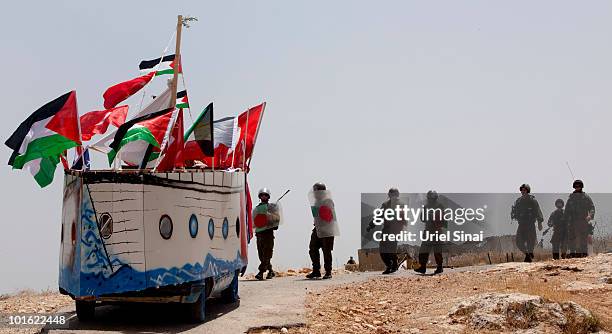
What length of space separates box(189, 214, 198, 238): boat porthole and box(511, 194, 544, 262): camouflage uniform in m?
10.7

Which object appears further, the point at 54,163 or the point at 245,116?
the point at 245,116

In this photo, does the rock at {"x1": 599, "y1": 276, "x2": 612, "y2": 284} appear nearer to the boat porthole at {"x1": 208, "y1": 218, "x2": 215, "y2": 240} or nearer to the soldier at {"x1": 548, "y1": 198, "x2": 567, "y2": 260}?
the soldier at {"x1": 548, "y1": 198, "x2": 567, "y2": 260}

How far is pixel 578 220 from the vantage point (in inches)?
739

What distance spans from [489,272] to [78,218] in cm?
934

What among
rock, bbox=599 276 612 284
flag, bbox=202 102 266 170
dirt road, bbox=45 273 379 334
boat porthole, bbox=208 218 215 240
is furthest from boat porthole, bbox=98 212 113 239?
rock, bbox=599 276 612 284

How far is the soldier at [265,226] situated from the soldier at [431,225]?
11.6 feet

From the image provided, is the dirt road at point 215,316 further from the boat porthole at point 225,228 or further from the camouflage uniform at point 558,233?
the camouflage uniform at point 558,233

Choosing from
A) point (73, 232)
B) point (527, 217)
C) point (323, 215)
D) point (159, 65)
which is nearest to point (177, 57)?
point (159, 65)

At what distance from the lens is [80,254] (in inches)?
404

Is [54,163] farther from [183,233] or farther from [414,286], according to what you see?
[414,286]

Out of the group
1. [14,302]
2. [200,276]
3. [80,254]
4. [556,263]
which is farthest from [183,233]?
[556,263]

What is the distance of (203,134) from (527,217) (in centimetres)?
1031

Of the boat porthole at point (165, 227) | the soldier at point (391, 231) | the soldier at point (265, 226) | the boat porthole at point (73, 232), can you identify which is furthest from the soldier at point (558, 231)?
the boat porthole at point (73, 232)

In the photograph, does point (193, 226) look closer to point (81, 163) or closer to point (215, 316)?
point (215, 316)
